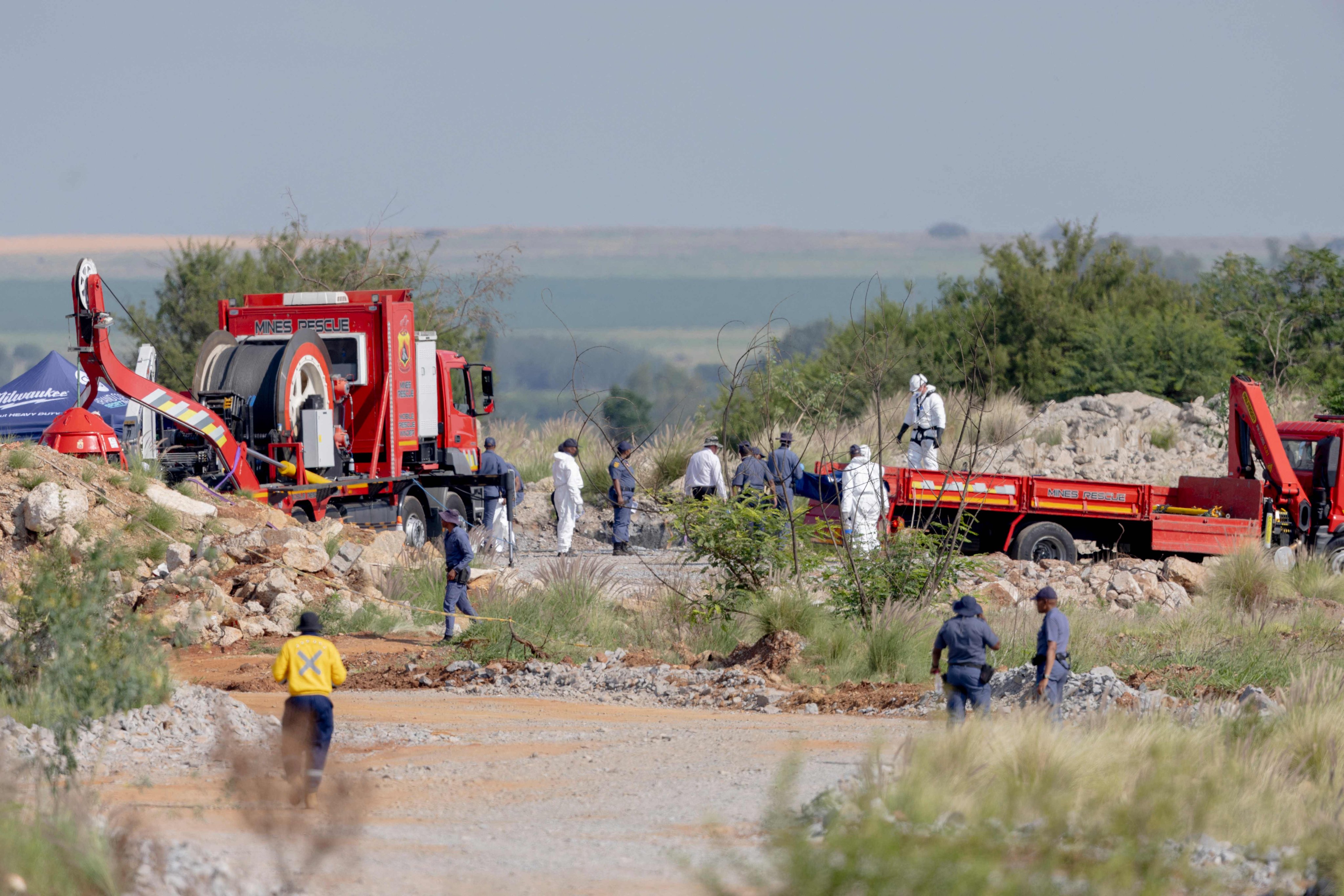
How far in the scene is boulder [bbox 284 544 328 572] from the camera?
1434cm

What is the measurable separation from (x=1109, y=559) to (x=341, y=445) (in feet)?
33.5

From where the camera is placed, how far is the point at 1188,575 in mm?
17281

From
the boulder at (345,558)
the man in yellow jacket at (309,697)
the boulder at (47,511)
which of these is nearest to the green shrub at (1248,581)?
the boulder at (345,558)

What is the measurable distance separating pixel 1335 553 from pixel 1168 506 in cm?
218

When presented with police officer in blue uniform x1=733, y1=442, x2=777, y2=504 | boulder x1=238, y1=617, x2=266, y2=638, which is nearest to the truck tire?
police officer in blue uniform x1=733, y1=442, x2=777, y2=504

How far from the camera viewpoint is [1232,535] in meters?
18.0

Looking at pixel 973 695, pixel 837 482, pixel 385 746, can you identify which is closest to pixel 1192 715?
pixel 973 695

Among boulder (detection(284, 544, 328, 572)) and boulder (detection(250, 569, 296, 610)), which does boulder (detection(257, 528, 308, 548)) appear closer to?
boulder (detection(284, 544, 328, 572))

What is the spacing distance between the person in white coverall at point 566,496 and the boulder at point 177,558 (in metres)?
5.61

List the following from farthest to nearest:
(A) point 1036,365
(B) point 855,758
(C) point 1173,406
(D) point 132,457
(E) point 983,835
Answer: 1. (A) point 1036,365
2. (C) point 1173,406
3. (D) point 132,457
4. (B) point 855,758
5. (E) point 983,835

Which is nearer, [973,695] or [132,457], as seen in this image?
[973,695]

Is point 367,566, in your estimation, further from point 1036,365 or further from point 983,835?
point 1036,365

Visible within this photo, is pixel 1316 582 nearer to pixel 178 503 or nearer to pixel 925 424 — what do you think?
pixel 925 424

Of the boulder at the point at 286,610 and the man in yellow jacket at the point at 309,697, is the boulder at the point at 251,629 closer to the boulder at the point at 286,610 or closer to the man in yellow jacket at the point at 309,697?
the boulder at the point at 286,610
